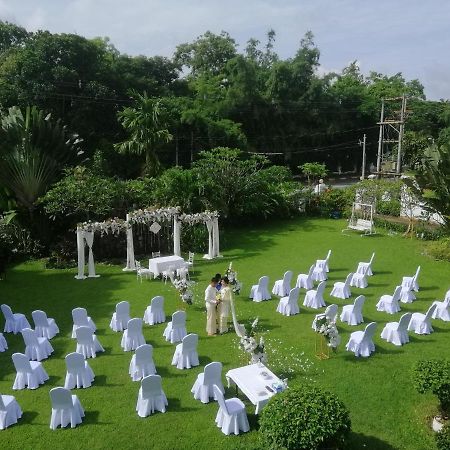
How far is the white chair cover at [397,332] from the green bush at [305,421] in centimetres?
594

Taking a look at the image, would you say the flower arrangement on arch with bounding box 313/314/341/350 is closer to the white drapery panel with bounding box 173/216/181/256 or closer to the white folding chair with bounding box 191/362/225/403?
the white folding chair with bounding box 191/362/225/403

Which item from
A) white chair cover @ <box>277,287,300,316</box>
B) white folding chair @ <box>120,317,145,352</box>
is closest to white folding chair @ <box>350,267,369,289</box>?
A: white chair cover @ <box>277,287,300,316</box>

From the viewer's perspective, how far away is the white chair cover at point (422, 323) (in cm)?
1317

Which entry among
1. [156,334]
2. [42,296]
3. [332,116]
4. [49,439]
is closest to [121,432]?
[49,439]

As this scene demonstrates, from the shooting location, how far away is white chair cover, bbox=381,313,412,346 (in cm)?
1248

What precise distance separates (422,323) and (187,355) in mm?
6560

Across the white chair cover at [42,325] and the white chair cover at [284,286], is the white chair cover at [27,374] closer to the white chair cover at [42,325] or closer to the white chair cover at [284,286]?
the white chair cover at [42,325]

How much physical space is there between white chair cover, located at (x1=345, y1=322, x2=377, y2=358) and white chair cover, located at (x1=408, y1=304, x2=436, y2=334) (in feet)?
6.73

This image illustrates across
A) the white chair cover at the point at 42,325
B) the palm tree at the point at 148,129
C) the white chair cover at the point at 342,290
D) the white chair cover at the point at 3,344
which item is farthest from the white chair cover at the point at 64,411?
the palm tree at the point at 148,129

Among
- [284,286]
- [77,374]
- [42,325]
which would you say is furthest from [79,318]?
[284,286]

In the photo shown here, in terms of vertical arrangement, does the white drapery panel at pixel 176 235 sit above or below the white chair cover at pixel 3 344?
above

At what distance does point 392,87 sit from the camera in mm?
68875

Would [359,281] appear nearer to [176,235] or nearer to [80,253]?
[176,235]

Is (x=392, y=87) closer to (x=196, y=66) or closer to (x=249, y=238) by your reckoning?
(x=196, y=66)
